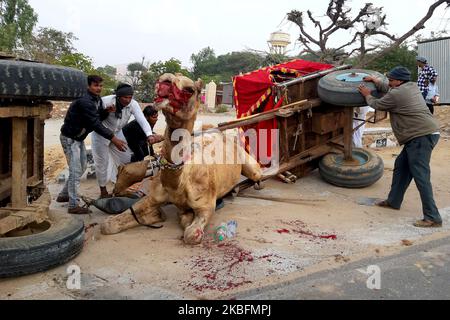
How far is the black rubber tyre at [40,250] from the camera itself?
11.8ft

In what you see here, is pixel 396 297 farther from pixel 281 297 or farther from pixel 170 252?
pixel 170 252

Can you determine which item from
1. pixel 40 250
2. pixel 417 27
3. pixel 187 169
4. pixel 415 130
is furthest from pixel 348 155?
pixel 417 27

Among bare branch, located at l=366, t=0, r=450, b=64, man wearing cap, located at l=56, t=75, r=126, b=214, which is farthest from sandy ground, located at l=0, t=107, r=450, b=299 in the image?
bare branch, located at l=366, t=0, r=450, b=64

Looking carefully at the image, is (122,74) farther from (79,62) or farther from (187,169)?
(187,169)

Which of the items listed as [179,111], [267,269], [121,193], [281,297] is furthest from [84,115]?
[281,297]

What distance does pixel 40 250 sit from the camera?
3.75 meters

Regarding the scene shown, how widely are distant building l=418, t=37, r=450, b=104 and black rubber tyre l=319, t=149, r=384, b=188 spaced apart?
1463 cm

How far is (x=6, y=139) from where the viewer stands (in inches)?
175

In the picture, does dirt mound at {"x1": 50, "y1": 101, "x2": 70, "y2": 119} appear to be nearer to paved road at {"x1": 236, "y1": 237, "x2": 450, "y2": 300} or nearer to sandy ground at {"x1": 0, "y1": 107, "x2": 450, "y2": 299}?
sandy ground at {"x1": 0, "y1": 107, "x2": 450, "y2": 299}

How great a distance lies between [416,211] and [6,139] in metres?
5.08

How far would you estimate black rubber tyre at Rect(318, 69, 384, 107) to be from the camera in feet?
22.4

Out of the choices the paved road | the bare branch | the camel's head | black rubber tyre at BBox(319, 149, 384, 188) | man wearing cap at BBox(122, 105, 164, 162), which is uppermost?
the bare branch

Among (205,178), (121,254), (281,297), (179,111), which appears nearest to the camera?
(281,297)

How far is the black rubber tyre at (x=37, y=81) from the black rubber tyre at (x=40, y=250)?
3.80 feet
